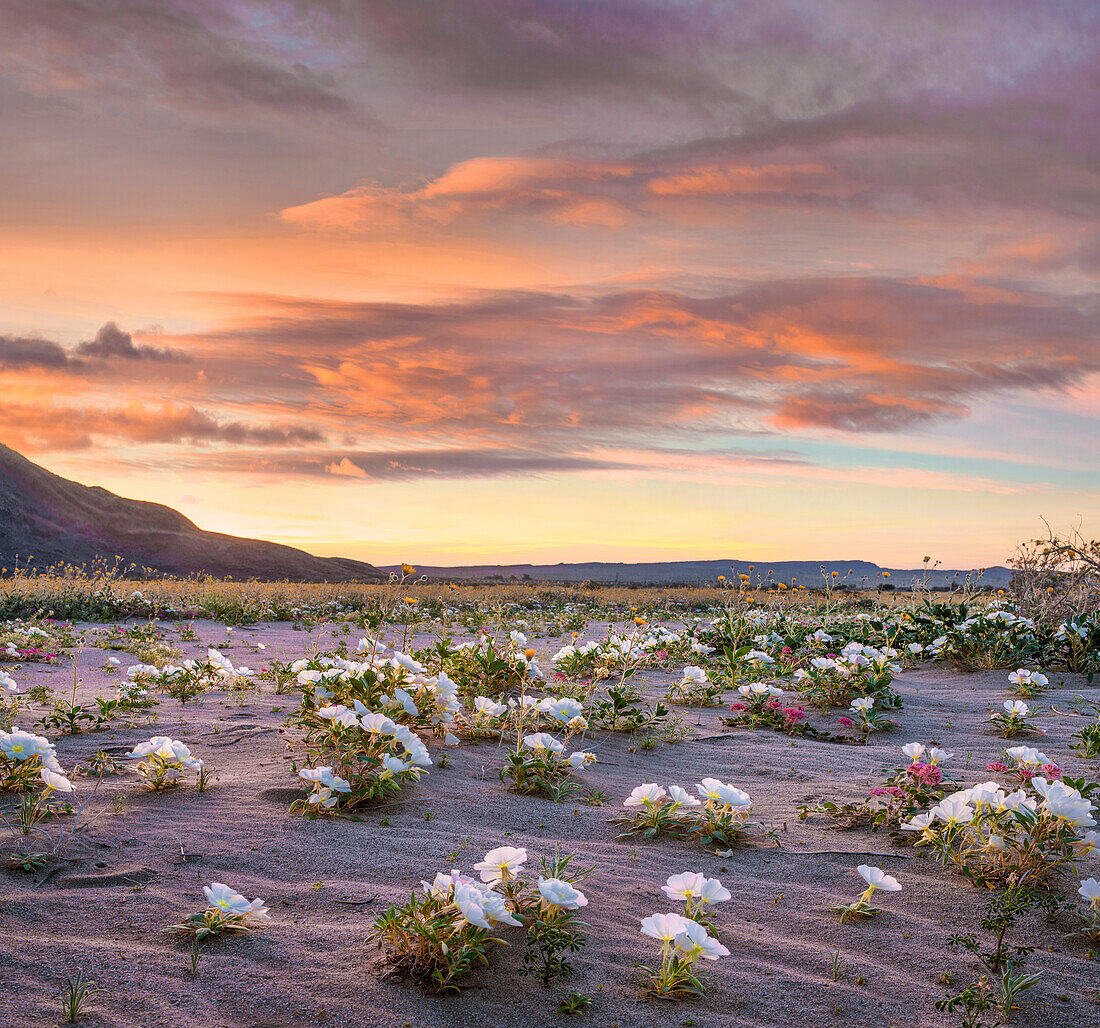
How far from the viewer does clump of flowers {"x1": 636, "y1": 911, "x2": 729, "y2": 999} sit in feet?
8.51

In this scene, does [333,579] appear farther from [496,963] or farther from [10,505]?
[496,963]

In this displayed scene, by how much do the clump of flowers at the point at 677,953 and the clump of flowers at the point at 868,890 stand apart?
906 millimetres

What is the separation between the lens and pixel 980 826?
3.54 metres

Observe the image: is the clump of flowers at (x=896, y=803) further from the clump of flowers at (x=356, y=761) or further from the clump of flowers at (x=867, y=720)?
the clump of flowers at (x=356, y=761)

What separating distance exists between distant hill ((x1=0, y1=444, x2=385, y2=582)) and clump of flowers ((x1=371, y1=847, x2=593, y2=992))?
55944 millimetres

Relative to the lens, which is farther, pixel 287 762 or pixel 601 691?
pixel 601 691

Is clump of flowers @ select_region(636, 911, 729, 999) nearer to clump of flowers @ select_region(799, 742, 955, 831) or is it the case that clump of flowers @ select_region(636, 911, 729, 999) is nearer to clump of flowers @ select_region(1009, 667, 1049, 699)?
clump of flowers @ select_region(799, 742, 955, 831)

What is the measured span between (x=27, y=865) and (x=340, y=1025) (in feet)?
5.72

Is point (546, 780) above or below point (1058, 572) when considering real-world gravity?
below

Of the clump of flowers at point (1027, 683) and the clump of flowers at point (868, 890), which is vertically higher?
the clump of flowers at point (1027, 683)

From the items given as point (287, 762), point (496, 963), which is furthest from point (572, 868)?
point (287, 762)

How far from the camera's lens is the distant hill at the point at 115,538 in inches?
2335

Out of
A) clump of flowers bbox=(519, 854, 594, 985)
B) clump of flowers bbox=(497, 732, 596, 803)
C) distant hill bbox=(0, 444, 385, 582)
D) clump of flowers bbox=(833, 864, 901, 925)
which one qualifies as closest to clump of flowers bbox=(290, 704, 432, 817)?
clump of flowers bbox=(497, 732, 596, 803)

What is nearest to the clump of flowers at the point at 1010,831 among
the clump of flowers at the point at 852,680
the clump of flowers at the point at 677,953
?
the clump of flowers at the point at 677,953
